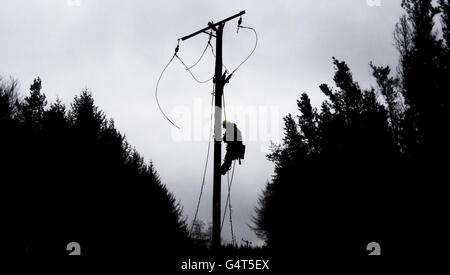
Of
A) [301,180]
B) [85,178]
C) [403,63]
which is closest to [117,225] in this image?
[85,178]

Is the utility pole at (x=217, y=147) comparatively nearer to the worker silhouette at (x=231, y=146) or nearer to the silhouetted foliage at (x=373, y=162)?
the worker silhouette at (x=231, y=146)

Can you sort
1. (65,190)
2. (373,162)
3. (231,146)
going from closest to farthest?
(231,146), (65,190), (373,162)

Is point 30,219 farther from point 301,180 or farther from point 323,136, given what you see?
point 323,136

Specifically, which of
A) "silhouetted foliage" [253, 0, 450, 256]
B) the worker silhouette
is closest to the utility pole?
the worker silhouette

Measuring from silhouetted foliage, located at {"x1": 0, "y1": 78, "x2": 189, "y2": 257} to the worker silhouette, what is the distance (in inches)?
469

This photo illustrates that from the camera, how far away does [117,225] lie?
22422 millimetres

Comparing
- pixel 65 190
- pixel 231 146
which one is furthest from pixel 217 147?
pixel 65 190

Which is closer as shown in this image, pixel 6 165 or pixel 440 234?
pixel 440 234

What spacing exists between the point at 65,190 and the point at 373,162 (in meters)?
20.8

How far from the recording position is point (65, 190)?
66.6ft

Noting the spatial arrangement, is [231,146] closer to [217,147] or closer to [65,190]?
[217,147]

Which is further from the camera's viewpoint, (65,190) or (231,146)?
(65,190)

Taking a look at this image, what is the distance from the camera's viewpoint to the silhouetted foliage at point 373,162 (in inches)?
669
